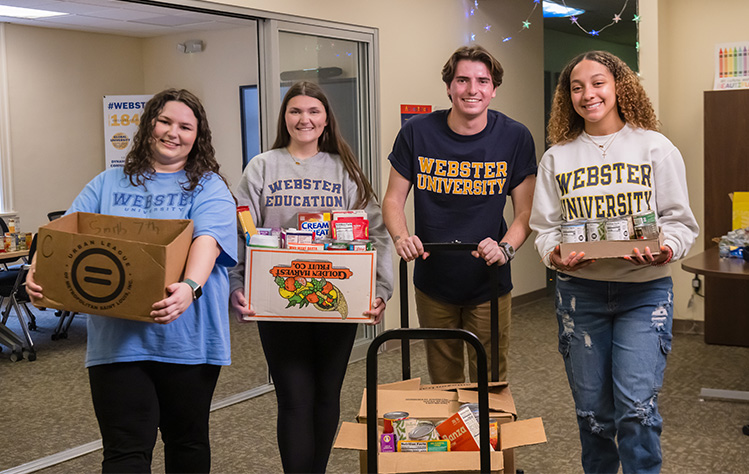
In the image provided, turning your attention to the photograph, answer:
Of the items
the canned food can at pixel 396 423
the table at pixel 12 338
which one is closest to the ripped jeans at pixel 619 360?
the canned food can at pixel 396 423

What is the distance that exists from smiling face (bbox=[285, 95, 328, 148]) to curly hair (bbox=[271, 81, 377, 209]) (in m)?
0.02

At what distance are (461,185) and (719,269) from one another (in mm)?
1777

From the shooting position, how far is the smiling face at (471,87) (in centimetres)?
248

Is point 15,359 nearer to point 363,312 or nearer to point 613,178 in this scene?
point 363,312

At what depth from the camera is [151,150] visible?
2.06m

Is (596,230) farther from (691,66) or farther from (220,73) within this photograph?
(220,73)

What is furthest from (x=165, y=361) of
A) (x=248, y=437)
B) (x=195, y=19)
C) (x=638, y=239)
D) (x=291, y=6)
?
(x=195, y=19)

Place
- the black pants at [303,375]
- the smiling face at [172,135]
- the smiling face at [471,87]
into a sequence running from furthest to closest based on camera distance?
the smiling face at [471,87]
the black pants at [303,375]
the smiling face at [172,135]

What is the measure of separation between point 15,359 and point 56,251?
3.63 meters

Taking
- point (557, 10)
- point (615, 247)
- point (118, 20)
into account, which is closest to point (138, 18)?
point (118, 20)

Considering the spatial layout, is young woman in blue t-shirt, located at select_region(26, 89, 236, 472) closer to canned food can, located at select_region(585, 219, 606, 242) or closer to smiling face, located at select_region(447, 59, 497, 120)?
smiling face, located at select_region(447, 59, 497, 120)

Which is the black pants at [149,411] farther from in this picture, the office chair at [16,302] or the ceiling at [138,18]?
the ceiling at [138,18]

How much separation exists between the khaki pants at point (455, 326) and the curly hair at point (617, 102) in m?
0.67

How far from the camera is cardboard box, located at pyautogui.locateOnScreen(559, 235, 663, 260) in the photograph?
201cm
